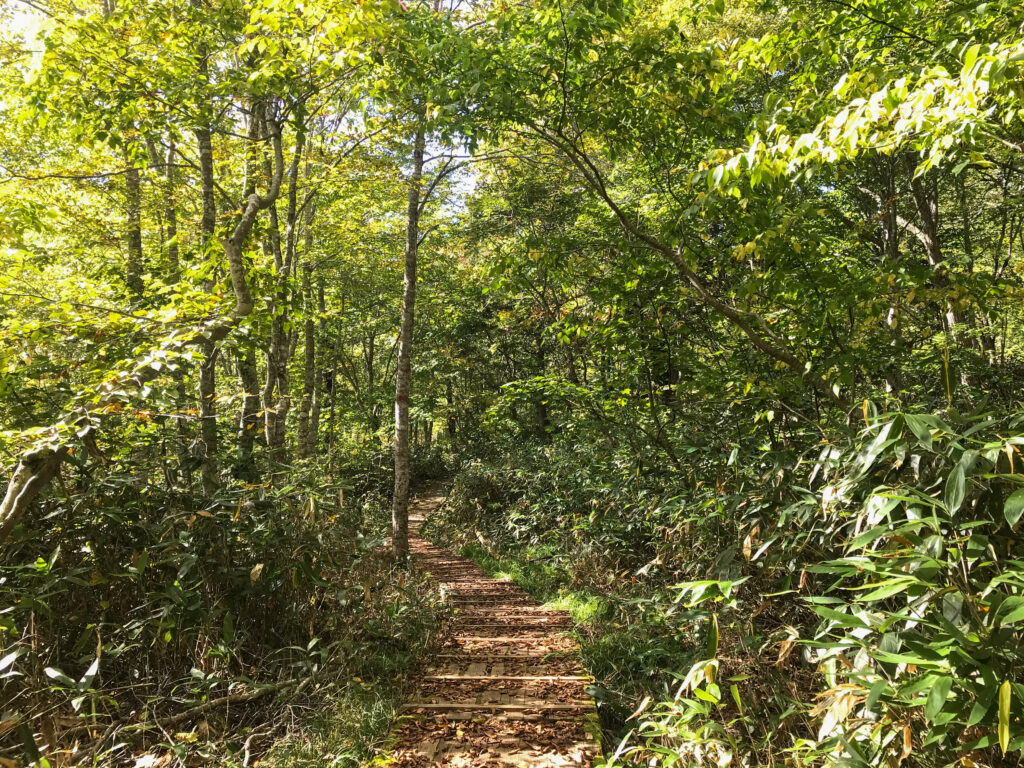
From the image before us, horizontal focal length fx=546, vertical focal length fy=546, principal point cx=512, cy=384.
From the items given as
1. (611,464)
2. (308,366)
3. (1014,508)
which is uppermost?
(308,366)

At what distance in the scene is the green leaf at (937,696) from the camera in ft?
4.95

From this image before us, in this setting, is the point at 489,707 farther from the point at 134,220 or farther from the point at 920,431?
the point at 134,220

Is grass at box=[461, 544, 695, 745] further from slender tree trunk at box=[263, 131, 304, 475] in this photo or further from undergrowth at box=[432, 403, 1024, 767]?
slender tree trunk at box=[263, 131, 304, 475]

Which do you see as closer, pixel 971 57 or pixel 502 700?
pixel 971 57

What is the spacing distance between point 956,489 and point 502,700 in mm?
3383

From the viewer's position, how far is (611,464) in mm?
7820

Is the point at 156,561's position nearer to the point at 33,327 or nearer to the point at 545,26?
the point at 33,327

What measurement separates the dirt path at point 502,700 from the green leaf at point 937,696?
2236mm

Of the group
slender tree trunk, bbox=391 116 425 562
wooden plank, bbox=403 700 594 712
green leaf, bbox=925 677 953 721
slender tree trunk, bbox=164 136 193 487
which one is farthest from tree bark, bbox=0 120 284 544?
green leaf, bbox=925 677 953 721

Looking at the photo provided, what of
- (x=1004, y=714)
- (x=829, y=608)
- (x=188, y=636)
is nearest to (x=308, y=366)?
(x=188, y=636)

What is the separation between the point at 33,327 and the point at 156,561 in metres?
1.87

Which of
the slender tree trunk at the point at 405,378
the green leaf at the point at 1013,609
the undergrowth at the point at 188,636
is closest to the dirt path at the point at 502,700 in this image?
the undergrowth at the point at 188,636

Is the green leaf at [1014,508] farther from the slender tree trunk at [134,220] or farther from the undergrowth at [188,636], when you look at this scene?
the slender tree trunk at [134,220]

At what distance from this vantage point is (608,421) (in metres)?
6.61
